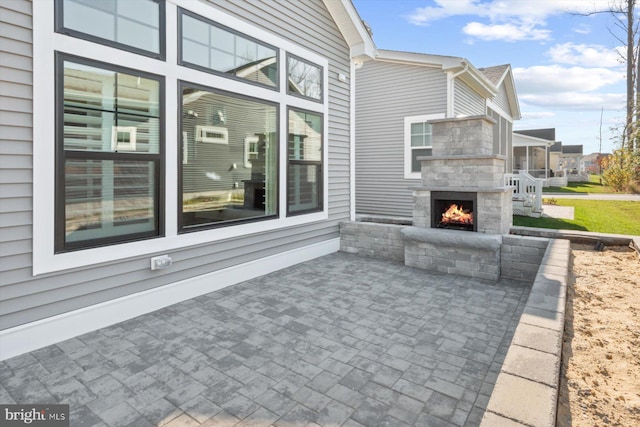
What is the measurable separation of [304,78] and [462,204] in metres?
3.13

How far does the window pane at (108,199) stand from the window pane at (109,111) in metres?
0.18

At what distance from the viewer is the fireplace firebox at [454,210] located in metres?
5.41

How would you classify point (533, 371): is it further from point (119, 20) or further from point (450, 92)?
point (450, 92)

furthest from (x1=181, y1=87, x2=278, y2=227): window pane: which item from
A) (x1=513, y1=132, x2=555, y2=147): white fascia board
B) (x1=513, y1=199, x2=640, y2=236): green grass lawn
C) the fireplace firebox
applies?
(x1=513, y1=132, x2=555, y2=147): white fascia board

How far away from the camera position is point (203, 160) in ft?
17.7

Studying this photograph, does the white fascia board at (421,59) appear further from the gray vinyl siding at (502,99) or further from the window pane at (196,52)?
the gray vinyl siding at (502,99)

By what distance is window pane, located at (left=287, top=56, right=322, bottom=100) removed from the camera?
18.0 ft

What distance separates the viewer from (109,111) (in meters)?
3.38

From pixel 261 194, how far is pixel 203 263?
1.45 m

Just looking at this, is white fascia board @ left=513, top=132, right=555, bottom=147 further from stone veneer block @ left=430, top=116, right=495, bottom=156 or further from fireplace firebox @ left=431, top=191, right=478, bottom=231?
fireplace firebox @ left=431, top=191, right=478, bottom=231

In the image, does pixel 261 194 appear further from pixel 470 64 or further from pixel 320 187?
pixel 470 64

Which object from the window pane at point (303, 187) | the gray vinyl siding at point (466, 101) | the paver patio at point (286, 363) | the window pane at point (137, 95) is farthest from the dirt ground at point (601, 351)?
the gray vinyl siding at point (466, 101)

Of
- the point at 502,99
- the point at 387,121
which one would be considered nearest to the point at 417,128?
the point at 387,121

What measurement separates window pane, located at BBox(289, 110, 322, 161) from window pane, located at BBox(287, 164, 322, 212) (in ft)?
0.59
